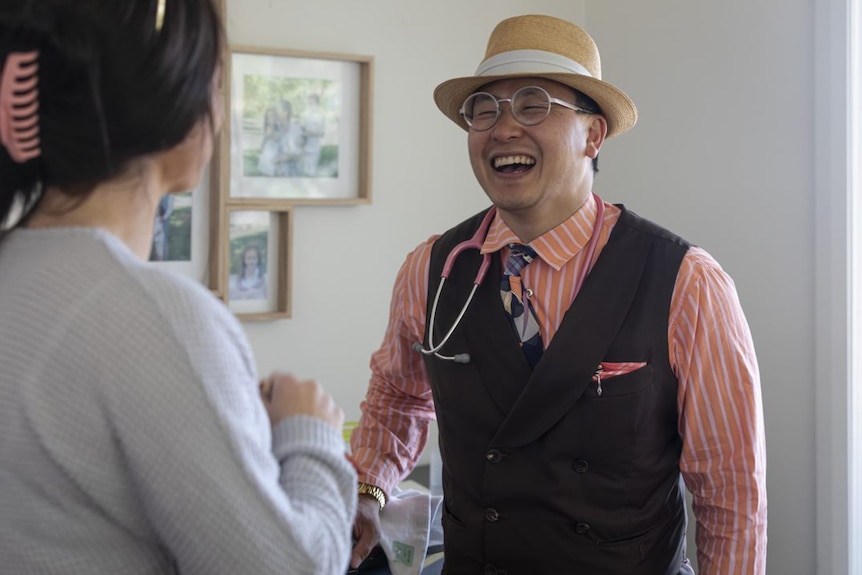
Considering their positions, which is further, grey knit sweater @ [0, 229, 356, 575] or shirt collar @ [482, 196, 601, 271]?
shirt collar @ [482, 196, 601, 271]

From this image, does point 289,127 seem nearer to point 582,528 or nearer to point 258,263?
point 258,263

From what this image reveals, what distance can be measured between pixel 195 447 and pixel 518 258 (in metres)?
1.05

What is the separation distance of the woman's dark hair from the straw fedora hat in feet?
3.21

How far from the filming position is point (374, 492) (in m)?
1.74

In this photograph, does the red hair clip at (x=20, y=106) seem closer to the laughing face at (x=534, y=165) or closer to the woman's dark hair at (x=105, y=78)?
the woman's dark hair at (x=105, y=78)

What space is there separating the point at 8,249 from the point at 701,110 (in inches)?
82.0

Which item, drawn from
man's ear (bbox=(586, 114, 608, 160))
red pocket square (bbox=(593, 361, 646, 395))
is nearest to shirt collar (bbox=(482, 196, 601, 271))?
man's ear (bbox=(586, 114, 608, 160))

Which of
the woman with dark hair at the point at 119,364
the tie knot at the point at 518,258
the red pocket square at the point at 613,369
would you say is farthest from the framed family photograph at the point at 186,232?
the woman with dark hair at the point at 119,364

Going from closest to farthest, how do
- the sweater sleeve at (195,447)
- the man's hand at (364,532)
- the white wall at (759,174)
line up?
the sweater sleeve at (195,447)
the man's hand at (364,532)
the white wall at (759,174)

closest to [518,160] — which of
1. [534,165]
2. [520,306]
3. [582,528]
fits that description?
[534,165]

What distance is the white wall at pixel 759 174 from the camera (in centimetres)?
230

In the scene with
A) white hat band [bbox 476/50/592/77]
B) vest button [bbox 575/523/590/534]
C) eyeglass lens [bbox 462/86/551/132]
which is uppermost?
white hat band [bbox 476/50/592/77]

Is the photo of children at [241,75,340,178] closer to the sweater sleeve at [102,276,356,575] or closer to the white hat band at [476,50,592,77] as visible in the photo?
the white hat band at [476,50,592,77]

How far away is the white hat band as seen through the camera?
5.67 feet
